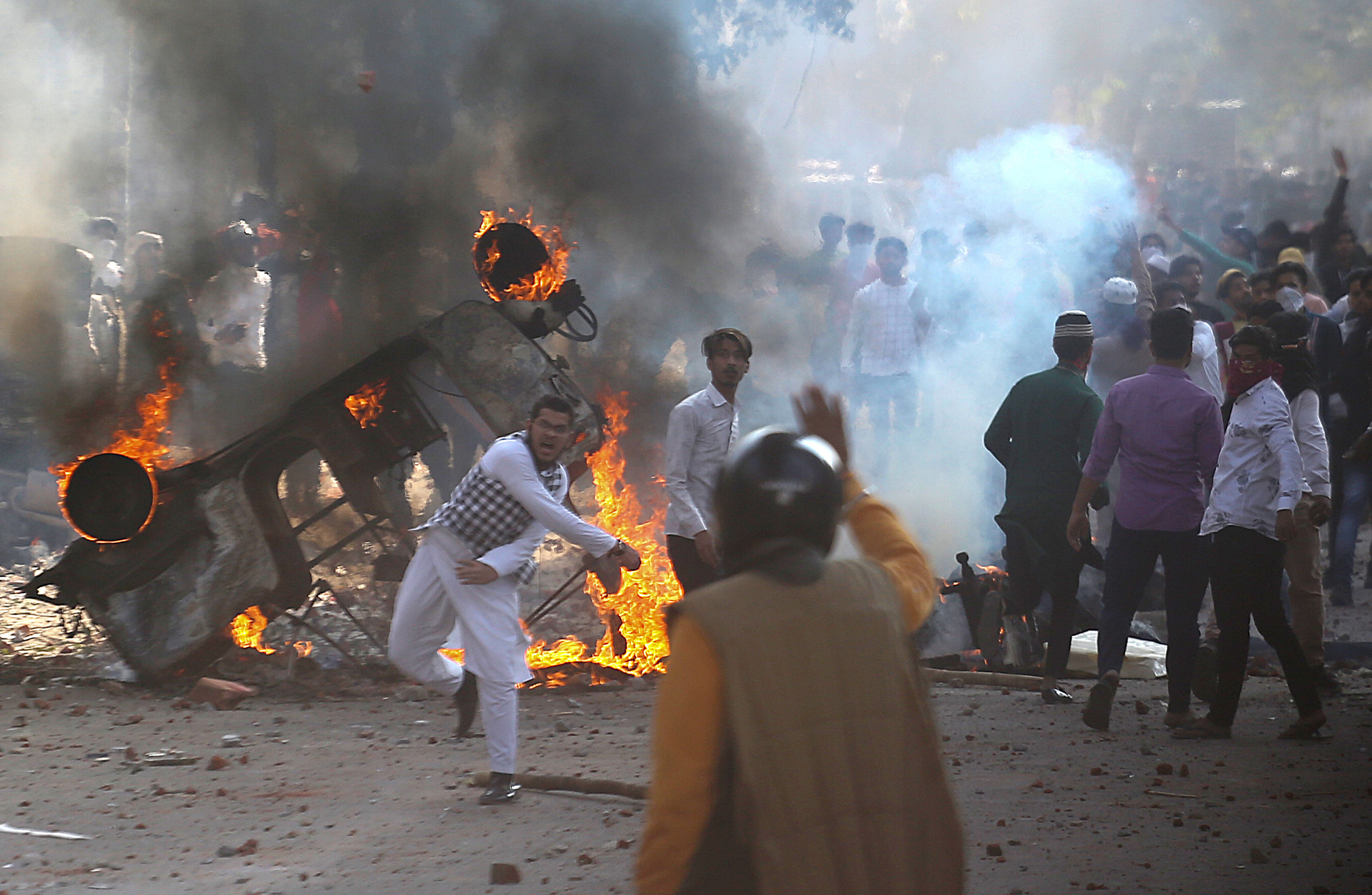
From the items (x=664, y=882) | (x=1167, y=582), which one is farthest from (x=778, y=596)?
(x=1167, y=582)

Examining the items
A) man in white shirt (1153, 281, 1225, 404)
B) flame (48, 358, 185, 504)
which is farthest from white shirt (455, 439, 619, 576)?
man in white shirt (1153, 281, 1225, 404)

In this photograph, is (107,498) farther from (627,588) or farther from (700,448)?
(700,448)

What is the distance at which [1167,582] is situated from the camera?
5875 millimetres

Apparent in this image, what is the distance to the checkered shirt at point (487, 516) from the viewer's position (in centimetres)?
534

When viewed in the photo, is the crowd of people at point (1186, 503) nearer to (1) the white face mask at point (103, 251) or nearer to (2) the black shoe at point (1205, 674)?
(2) the black shoe at point (1205, 674)

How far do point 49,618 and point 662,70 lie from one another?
6.40 metres

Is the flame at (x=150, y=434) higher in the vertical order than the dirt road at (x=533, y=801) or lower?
higher

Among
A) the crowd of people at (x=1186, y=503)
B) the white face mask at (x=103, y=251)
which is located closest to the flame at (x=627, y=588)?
the crowd of people at (x=1186, y=503)

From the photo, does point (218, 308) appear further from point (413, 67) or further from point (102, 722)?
point (102, 722)

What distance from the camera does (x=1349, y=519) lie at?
8219 mm

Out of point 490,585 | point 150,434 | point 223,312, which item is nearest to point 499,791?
point 490,585

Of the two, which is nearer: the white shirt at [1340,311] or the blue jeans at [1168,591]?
the blue jeans at [1168,591]

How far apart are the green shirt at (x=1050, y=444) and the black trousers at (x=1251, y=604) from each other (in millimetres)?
1028

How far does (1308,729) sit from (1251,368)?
161cm
